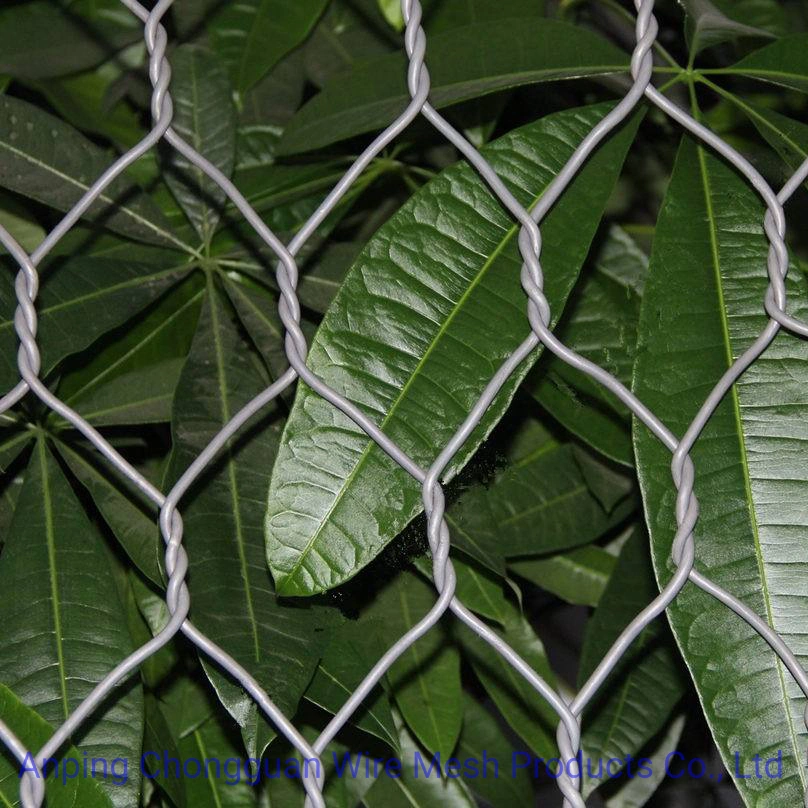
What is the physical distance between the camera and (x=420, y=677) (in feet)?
2.03

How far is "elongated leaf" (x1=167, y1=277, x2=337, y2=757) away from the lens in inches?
18.9

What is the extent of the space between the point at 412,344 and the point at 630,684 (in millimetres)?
295

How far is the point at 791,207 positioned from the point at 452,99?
0.31 m

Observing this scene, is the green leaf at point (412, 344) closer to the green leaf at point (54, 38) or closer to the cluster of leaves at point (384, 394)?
the cluster of leaves at point (384, 394)

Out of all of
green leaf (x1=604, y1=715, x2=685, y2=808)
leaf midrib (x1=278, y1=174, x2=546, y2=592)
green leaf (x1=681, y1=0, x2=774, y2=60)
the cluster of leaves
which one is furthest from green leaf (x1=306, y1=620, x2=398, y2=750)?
green leaf (x1=681, y1=0, x2=774, y2=60)

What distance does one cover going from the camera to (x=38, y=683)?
1.55 ft

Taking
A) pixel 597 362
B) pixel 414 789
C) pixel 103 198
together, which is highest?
pixel 103 198

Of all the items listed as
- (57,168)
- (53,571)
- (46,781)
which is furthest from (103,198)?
(46,781)

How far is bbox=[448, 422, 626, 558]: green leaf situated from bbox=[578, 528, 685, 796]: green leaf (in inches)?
2.5

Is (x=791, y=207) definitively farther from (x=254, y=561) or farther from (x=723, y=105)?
(x=254, y=561)

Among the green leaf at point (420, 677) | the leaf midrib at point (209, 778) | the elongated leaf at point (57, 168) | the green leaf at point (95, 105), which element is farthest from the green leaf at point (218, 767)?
the green leaf at point (95, 105)

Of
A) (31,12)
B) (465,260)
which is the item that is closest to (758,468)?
(465,260)

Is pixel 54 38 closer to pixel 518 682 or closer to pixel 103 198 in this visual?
pixel 103 198

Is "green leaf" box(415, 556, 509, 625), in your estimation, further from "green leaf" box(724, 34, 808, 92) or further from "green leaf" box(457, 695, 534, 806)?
"green leaf" box(724, 34, 808, 92)
